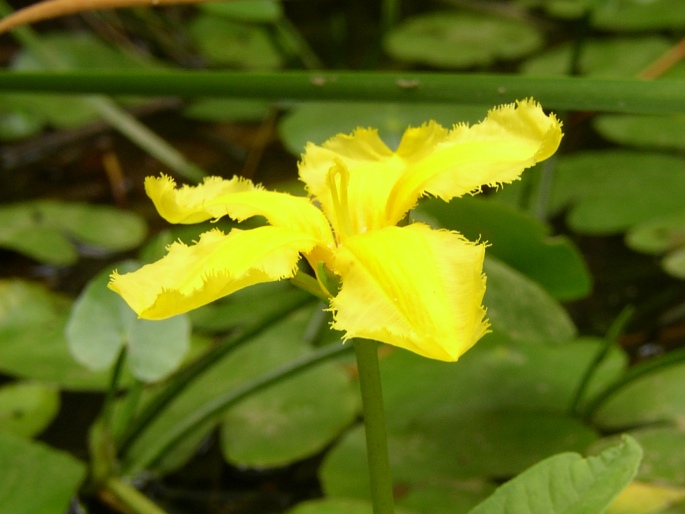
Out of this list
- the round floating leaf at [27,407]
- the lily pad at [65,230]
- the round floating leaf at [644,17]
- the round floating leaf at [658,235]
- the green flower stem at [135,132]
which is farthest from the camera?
the round floating leaf at [644,17]

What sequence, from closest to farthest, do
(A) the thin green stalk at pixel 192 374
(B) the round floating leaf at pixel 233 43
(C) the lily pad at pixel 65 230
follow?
(A) the thin green stalk at pixel 192 374 → (C) the lily pad at pixel 65 230 → (B) the round floating leaf at pixel 233 43

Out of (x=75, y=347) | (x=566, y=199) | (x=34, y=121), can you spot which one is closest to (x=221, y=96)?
(x=75, y=347)

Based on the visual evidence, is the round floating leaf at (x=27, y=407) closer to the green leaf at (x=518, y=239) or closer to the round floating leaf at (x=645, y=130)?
the green leaf at (x=518, y=239)

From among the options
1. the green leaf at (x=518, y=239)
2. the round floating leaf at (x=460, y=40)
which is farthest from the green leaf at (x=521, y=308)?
the round floating leaf at (x=460, y=40)

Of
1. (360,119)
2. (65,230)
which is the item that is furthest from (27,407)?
(360,119)

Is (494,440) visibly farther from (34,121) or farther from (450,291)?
(34,121)

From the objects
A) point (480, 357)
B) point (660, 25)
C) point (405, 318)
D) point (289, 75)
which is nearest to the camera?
point (405, 318)
